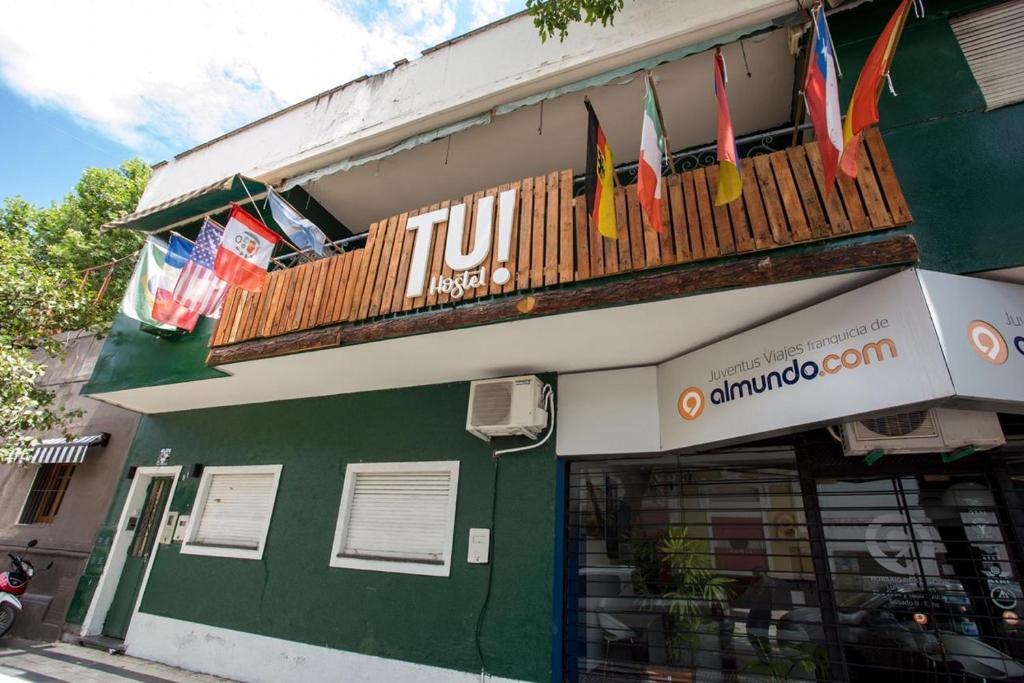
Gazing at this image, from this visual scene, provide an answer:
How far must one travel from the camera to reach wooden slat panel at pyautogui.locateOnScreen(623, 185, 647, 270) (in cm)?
419

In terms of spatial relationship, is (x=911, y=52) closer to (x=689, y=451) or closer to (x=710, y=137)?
(x=710, y=137)

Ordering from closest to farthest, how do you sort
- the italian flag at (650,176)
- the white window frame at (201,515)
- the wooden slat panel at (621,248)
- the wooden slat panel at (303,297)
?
the italian flag at (650,176), the wooden slat panel at (621,248), the wooden slat panel at (303,297), the white window frame at (201,515)

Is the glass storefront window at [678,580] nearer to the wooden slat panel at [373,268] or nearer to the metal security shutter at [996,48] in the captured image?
the wooden slat panel at [373,268]

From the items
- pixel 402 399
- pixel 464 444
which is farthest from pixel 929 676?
pixel 402 399

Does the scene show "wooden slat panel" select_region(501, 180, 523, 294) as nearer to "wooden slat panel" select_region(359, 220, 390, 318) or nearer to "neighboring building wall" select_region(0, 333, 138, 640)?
"wooden slat panel" select_region(359, 220, 390, 318)

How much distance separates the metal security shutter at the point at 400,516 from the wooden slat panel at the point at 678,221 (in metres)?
3.61

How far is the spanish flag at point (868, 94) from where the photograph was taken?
3212 mm

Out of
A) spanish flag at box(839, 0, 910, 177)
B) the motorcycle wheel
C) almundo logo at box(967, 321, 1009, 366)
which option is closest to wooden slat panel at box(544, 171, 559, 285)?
spanish flag at box(839, 0, 910, 177)

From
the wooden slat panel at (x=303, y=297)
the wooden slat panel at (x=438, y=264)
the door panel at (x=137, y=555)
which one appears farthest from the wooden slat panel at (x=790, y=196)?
the door panel at (x=137, y=555)

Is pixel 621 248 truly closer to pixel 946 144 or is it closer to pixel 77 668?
pixel 946 144

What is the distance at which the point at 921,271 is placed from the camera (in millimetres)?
3375

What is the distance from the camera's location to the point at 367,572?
5684 millimetres

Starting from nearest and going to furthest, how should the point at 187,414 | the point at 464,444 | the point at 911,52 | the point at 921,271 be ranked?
the point at 921,271, the point at 911,52, the point at 464,444, the point at 187,414

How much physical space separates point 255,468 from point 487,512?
415cm
